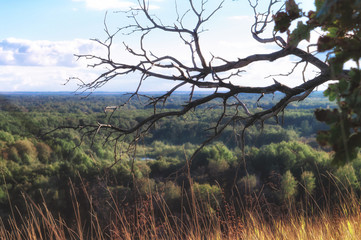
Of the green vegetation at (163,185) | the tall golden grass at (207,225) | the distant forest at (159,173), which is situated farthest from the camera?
the distant forest at (159,173)

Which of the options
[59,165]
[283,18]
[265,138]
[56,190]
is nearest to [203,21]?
[283,18]

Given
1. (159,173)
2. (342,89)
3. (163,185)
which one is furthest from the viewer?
(159,173)

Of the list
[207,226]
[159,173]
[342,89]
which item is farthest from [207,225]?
[159,173]

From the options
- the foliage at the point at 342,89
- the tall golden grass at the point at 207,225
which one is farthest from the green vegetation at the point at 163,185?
the foliage at the point at 342,89

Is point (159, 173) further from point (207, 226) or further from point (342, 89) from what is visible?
point (342, 89)

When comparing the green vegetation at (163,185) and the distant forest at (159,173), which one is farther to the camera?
the distant forest at (159,173)

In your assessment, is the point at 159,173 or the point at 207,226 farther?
the point at 159,173

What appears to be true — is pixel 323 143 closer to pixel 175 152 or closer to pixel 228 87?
pixel 228 87

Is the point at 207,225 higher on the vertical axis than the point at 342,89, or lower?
lower

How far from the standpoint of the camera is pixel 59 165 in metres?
18.8

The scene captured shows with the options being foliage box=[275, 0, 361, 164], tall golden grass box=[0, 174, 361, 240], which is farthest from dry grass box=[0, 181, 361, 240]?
foliage box=[275, 0, 361, 164]

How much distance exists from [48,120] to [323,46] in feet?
168

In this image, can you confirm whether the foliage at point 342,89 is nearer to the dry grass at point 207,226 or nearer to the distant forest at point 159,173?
the distant forest at point 159,173

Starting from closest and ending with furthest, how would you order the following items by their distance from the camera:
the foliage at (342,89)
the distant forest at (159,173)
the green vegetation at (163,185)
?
1. the foliage at (342,89)
2. the green vegetation at (163,185)
3. the distant forest at (159,173)
